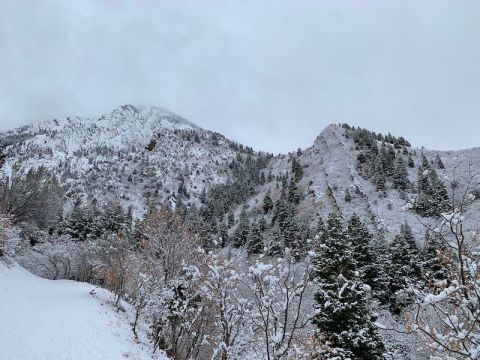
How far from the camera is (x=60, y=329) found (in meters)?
18.8

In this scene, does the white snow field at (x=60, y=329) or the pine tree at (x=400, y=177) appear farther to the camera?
the pine tree at (x=400, y=177)

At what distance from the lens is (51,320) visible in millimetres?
20531

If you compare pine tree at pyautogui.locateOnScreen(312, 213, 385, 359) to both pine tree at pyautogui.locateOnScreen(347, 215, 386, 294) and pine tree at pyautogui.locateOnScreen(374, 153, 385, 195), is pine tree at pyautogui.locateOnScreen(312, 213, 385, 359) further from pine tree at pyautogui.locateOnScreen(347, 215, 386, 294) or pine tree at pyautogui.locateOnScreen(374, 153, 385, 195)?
pine tree at pyautogui.locateOnScreen(374, 153, 385, 195)

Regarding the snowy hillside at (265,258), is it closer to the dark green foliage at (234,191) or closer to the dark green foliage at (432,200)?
the dark green foliage at (432,200)

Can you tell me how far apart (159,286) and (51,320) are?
647cm

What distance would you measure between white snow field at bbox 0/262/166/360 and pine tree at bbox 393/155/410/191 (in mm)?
56558

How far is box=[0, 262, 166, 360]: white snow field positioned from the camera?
49.3 feet

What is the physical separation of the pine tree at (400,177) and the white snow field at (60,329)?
56558 millimetres

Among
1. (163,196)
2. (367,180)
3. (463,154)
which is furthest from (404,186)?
(163,196)

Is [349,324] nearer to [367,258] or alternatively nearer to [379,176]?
[367,258]

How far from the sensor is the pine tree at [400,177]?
68750mm

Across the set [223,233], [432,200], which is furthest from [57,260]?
[432,200]

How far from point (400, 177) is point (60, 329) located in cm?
6544

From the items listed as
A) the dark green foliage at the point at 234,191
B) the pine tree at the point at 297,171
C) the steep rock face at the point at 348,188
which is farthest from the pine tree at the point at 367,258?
the dark green foliage at the point at 234,191
